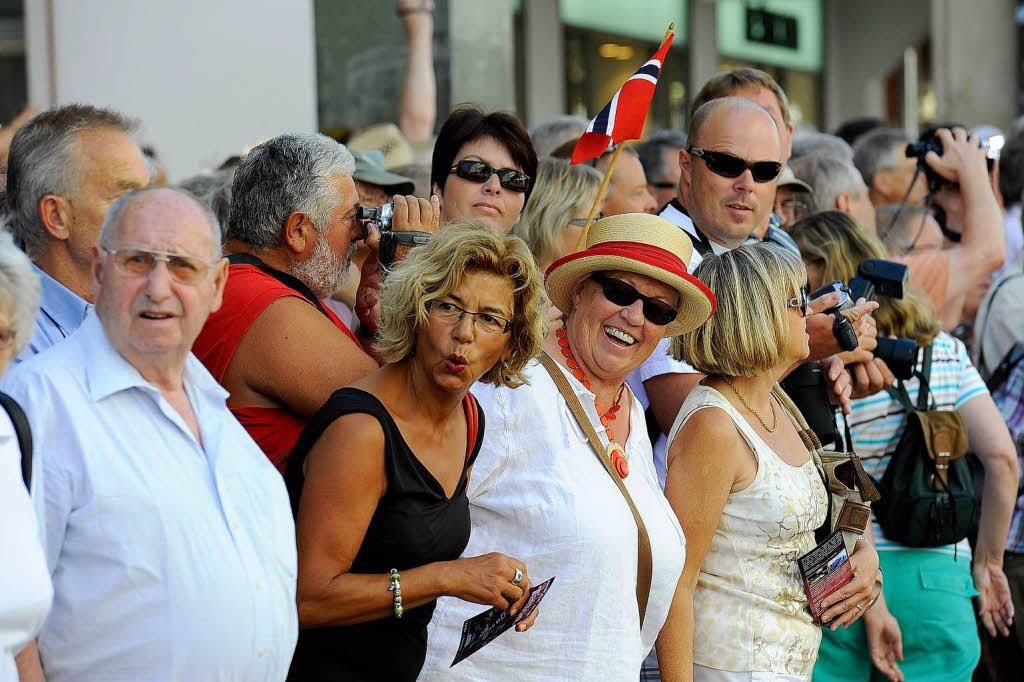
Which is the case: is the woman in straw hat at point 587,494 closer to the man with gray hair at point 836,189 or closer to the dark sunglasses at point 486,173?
the dark sunglasses at point 486,173

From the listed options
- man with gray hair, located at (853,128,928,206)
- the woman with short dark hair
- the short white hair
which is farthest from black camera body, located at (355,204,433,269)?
man with gray hair, located at (853,128,928,206)

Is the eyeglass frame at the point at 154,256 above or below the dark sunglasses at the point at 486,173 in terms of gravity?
below

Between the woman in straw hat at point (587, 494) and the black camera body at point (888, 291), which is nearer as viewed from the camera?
the woman in straw hat at point (587, 494)

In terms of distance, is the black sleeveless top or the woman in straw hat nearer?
the black sleeveless top

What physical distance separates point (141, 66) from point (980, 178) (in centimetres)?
455

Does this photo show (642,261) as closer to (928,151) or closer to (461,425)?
(461,425)

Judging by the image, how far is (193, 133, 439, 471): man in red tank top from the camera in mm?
2965

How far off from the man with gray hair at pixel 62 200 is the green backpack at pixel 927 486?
2531mm

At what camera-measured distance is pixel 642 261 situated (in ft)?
10.8

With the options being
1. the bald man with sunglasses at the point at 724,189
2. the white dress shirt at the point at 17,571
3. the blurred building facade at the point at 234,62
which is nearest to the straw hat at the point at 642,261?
the bald man with sunglasses at the point at 724,189

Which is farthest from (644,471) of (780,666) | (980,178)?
(980,178)

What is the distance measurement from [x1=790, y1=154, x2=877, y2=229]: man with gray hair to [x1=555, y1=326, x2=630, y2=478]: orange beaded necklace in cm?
228

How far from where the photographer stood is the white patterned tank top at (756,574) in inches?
136

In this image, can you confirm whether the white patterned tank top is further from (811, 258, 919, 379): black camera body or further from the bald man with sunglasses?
(811, 258, 919, 379): black camera body
